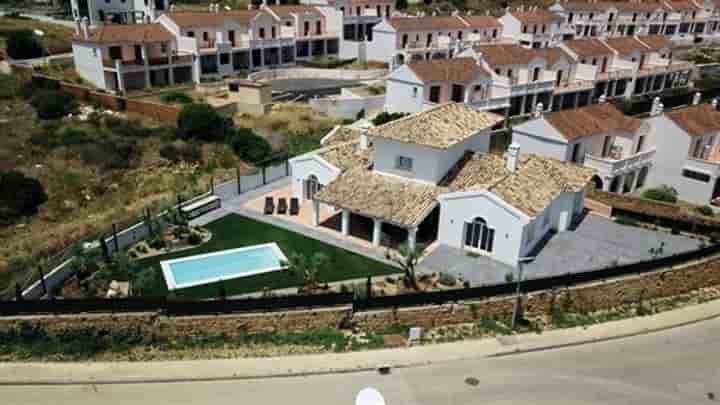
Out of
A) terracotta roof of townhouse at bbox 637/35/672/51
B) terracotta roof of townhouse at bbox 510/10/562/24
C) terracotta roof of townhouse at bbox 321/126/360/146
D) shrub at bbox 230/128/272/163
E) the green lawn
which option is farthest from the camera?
terracotta roof of townhouse at bbox 510/10/562/24

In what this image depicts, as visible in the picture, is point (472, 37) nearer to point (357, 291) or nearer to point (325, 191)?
point (325, 191)

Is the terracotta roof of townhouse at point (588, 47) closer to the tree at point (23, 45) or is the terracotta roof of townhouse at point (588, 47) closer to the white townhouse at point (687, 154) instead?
the white townhouse at point (687, 154)

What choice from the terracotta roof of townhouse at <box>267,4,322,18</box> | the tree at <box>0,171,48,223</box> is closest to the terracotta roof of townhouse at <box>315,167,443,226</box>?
the tree at <box>0,171,48,223</box>

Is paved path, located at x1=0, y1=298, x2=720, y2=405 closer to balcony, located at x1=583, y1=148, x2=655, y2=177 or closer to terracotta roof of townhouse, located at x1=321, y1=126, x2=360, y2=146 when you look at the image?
balcony, located at x1=583, y1=148, x2=655, y2=177

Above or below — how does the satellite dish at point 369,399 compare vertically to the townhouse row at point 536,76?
above

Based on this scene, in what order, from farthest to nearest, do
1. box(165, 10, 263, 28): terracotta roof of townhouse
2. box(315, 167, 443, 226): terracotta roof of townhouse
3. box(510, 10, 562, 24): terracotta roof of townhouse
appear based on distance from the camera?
box(510, 10, 562, 24): terracotta roof of townhouse < box(165, 10, 263, 28): terracotta roof of townhouse < box(315, 167, 443, 226): terracotta roof of townhouse

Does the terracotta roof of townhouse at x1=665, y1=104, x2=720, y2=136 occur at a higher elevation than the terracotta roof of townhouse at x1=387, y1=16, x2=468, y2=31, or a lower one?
lower

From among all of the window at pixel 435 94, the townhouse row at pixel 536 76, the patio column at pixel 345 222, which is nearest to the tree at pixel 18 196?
the patio column at pixel 345 222
